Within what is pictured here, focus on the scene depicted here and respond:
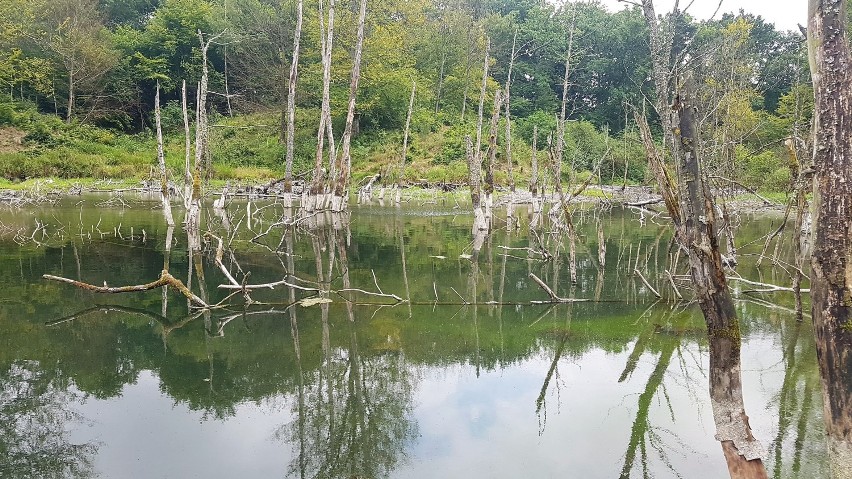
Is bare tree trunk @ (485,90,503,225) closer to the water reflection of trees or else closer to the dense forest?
the water reflection of trees

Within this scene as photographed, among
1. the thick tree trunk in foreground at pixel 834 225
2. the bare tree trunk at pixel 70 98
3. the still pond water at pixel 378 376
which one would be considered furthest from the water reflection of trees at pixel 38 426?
the bare tree trunk at pixel 70 98

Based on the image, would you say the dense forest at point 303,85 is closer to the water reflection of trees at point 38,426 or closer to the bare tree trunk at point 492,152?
the bare tree trunk at point 492,152

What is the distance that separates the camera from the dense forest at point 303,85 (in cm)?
3841

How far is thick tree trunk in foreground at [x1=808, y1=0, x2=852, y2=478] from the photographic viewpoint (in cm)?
326

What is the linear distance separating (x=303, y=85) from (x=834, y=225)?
4296cm

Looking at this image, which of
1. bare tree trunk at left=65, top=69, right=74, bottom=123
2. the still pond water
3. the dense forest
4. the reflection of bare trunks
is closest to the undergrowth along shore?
the dense forest

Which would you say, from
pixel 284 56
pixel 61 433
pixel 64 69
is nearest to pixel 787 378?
pixel 61 433

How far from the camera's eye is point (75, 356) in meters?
7.34

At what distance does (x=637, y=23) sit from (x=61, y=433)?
187 feet

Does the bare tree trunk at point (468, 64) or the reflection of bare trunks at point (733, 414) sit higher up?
the bare tree trunk at point (468, 64)

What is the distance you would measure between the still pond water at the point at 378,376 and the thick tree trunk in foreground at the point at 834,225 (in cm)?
176

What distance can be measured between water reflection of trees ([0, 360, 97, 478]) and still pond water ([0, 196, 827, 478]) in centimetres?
2

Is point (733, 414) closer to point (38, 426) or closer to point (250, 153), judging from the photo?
point (38, 426)

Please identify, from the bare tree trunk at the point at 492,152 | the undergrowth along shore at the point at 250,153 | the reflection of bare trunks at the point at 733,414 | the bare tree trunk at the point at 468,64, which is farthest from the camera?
the bare tree trunk at the point at 468,64
